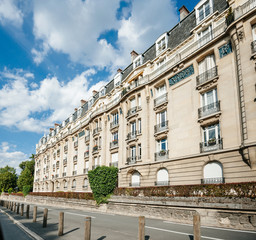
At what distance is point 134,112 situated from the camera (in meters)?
26.1

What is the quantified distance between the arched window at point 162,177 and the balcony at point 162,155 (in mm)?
1046

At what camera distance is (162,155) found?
2139cm

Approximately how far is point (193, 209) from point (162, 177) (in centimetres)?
733

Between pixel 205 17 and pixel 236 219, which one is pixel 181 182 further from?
pixel 205 17

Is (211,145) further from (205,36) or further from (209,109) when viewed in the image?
(205,36)

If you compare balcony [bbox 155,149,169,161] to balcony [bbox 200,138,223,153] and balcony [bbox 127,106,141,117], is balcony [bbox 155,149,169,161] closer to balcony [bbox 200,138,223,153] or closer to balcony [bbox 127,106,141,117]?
balcony [bbox 200,138,223,153]

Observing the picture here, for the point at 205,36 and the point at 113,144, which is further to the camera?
the point at 113,144

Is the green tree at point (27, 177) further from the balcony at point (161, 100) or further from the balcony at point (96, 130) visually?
the balcony at point (161, 100)

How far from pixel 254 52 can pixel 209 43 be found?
4291 millimetres

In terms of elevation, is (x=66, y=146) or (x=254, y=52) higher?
(x=254, y=52)

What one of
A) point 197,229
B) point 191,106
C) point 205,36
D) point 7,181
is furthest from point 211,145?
point 7,181

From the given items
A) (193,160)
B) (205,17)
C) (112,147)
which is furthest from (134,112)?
(205,17)

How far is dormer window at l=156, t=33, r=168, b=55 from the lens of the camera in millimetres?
24273

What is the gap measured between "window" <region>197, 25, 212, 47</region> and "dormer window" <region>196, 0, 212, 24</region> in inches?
50.2
